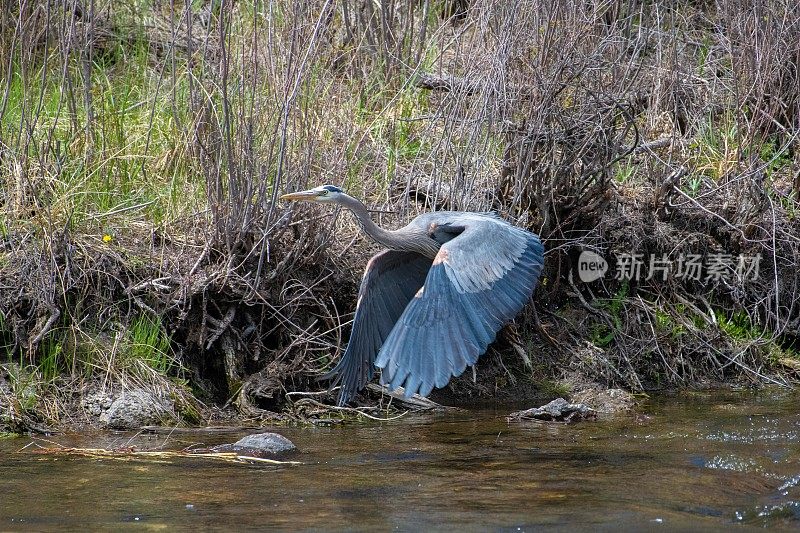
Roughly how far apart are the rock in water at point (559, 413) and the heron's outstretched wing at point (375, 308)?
86cm

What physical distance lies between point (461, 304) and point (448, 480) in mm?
1082

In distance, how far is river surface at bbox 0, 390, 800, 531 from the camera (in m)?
4.25

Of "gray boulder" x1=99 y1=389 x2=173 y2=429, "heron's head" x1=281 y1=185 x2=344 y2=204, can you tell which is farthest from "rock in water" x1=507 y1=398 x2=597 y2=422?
"gray boulder" x1=99 y1=389 x2=173 y2=429

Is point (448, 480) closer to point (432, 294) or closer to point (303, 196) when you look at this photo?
point (432, 294)

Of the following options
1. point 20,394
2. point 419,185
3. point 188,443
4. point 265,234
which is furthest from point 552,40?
point 20,394

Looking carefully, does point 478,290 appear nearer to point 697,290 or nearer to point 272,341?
point 272,341

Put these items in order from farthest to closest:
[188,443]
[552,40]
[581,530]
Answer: [552,40], [188,443], [581,530]

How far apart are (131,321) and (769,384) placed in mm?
3926

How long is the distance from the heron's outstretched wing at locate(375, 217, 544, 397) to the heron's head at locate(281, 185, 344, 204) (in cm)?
70

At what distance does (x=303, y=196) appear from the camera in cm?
610

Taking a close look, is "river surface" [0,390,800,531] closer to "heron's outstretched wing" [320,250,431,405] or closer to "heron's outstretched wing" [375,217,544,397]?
"heron's outstretched wing" [320,250,431,405]

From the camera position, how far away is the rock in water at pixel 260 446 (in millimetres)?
5359

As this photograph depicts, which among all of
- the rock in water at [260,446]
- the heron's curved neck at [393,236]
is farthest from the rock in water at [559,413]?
the rock in water at [260,446]

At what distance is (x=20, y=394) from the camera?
5.95 metres
